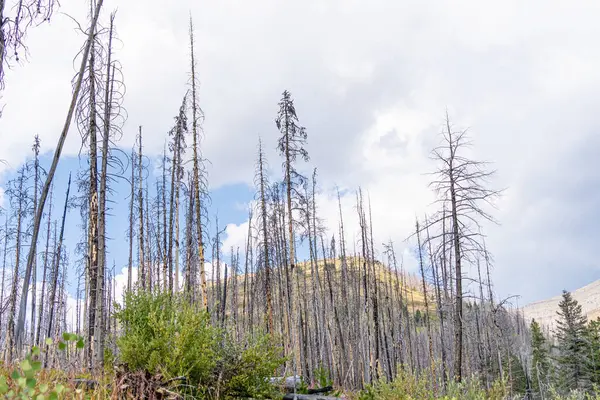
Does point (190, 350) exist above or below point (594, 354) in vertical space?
above

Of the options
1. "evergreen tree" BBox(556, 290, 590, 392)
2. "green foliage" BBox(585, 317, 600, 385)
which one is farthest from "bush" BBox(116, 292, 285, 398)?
"evergreen tree" BBox(556, 290, 590, 392)

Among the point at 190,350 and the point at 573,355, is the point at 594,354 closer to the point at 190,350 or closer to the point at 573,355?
the point at 573,355

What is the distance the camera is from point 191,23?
58.7 ft

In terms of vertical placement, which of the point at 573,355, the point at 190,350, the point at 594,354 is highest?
the point at 190,350

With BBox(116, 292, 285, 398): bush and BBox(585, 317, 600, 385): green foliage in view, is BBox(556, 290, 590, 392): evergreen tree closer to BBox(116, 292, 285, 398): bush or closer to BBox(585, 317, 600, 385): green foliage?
BBox(585, 317, 600, 385): green foliage

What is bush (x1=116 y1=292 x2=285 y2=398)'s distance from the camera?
7.89 metres

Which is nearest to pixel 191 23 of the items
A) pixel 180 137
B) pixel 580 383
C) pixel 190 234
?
pixel 180 137

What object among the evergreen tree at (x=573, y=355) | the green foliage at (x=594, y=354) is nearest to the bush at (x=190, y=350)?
the green foliage at (x=594, y=354)

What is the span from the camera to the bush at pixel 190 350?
25.9 ft

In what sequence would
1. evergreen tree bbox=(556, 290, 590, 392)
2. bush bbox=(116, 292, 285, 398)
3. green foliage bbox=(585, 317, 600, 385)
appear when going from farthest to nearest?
evergreen tree bbox=(556, 290, 590, 392)
green foliage bbox=(585, 317, 600, 385)
bush bbox=(116, 292, 285, 398)

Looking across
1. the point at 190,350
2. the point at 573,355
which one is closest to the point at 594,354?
the point at 573,355

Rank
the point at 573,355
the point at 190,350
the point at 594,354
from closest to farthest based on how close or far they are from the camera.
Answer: the point at 190,350, the point at 594,354, the point at 573,355

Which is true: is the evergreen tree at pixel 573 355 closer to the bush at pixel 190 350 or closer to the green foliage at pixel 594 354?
the green foliage at pixel 594 354

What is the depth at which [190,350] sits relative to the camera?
7.96 metres
